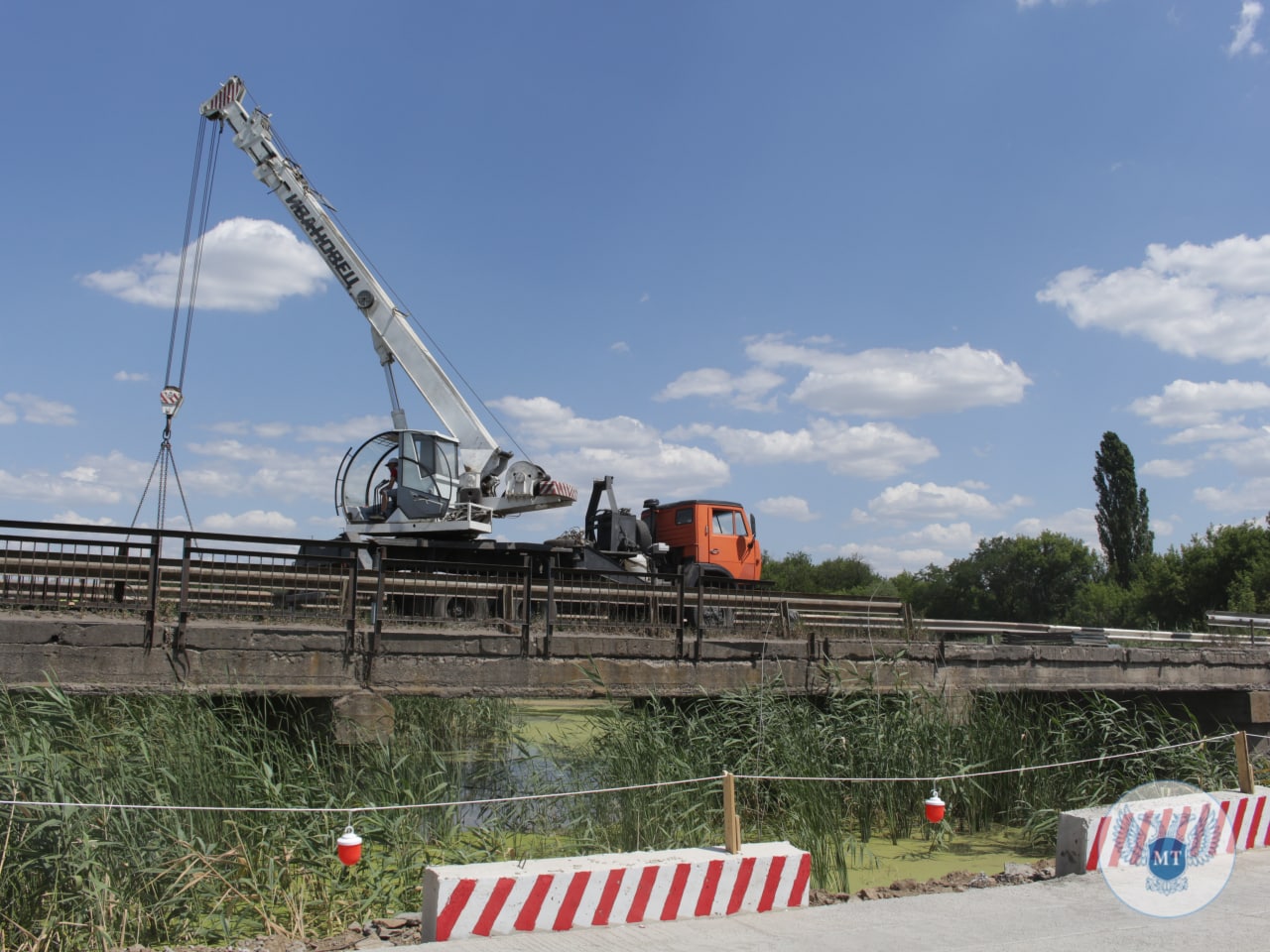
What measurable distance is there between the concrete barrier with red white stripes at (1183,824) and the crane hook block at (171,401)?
13.6 metres

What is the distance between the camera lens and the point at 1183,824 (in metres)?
7.66

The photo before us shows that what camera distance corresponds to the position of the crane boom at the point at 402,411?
15922mm

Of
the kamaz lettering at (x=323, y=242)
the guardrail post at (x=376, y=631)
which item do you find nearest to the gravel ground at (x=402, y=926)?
the guardrail post at (x=376, y=631)

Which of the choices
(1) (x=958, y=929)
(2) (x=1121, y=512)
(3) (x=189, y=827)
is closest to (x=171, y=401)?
(3) (x=189, y=827)

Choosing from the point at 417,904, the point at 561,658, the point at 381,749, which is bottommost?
the point at 417,904

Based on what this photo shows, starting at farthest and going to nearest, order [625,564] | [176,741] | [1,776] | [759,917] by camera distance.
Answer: [625,564] < [176,741] < [1,776] < [759,917]

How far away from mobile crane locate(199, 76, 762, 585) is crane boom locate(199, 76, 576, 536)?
2cm

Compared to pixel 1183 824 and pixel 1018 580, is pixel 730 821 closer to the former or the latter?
pixel 1183 824

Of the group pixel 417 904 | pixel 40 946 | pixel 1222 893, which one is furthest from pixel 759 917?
pixel 40 946

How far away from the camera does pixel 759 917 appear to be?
19.5 feet

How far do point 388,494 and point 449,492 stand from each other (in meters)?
0.96

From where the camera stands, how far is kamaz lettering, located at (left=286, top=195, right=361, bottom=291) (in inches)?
758

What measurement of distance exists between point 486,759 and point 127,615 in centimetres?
373

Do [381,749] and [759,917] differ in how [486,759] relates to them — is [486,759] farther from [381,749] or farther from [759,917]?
[759,917]
